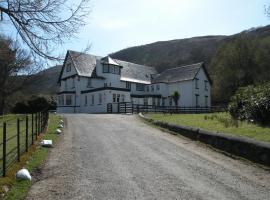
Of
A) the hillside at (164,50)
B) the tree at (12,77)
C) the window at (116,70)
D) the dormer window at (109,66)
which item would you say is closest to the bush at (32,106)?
the tree at (12,77)

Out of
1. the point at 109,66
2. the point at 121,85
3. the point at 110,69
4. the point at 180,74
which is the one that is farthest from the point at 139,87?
the point at 109,66

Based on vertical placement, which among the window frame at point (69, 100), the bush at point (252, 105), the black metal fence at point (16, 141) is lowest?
Answer: the black metal fence at point (16, 141)

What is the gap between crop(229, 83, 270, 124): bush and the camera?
17.8m

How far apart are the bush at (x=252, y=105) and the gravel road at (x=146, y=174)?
369 centimetres

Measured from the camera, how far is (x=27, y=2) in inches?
463

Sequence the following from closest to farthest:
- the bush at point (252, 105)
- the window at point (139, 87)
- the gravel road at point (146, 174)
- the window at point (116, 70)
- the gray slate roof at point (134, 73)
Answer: the gravel road at point (146, 174) → the bush at point (252, 105) → the window at point (116, 70) → the gray slate roof at point (134, 73) → the window at point (139, 87)

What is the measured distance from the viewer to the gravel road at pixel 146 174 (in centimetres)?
859

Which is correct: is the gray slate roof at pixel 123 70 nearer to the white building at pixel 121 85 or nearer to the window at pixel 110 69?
the white building at pixel 121 85

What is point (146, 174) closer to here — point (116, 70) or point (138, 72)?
point (116, 70)

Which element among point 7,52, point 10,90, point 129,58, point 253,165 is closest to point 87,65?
point 10,90

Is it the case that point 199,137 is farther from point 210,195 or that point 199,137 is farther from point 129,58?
point 129,58

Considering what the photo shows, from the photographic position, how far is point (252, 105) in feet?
62.1

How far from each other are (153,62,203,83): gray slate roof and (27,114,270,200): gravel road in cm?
4768

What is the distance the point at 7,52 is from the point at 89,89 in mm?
44301
